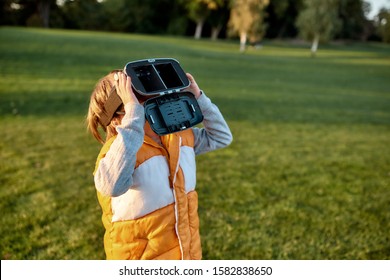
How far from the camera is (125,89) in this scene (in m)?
1.58

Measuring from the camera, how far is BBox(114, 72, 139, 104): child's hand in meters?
1.57

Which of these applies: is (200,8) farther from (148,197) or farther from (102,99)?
(148,197)

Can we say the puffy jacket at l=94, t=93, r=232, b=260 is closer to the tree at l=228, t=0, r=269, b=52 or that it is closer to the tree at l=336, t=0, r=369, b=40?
the tree at l=228, t=0, r=269, b=52

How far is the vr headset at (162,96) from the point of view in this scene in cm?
161

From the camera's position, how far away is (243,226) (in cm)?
355

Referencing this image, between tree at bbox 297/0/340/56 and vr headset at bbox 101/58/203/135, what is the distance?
112ft

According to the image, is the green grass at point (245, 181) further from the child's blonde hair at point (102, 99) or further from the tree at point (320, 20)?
the tree at point (320, 20)

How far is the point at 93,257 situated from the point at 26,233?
2.37ft

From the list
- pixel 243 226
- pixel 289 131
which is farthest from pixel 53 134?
pixel 289 131

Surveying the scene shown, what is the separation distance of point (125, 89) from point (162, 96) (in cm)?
17

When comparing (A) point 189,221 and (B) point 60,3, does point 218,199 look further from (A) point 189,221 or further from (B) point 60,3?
(B) point 60,3

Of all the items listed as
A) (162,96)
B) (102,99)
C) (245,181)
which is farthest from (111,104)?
(245,181)

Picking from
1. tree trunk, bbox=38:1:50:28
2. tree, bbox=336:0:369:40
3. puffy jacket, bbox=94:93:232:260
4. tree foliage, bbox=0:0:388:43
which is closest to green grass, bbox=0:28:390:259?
puffy jacket, bbox=94:93:232:260

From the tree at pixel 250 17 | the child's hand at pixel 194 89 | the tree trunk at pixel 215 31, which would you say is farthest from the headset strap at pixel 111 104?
the tree trunk at pixel 215 31
